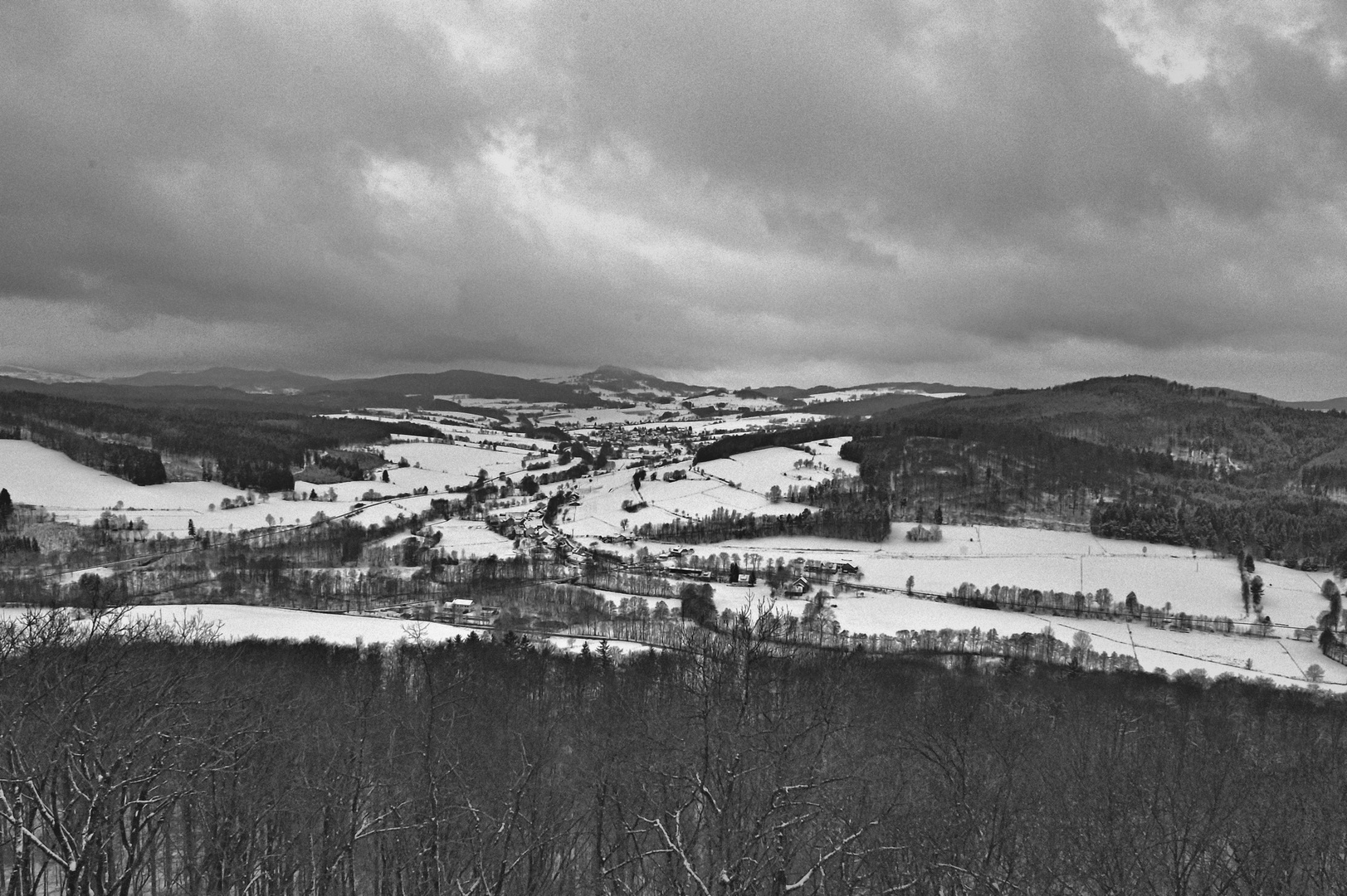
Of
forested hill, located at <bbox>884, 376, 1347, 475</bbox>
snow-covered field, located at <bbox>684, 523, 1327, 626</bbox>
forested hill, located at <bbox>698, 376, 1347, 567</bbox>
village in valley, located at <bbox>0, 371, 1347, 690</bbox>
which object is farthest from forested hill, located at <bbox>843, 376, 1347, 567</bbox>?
snow-covered field, located at <bbox>684, 523, 1327, 626</bbox>

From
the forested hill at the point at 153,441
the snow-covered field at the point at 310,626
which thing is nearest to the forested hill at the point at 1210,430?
the snow-covered field at the point at 310,626

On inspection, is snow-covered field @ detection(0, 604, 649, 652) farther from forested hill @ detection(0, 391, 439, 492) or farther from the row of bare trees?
forested hill @ detection(0, 391, 439, 492)

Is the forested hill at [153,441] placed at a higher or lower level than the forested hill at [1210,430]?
lower

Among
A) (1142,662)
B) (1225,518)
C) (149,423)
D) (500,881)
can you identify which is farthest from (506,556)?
(149,423)

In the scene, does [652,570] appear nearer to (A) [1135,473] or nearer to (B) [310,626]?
(B) [310,626]

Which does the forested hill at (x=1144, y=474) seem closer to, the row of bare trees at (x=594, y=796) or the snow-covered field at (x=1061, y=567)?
the snow-covered field at (x=1061, y=567)

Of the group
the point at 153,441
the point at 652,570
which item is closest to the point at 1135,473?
the point at 652,570

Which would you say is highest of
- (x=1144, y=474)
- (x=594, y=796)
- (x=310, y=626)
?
(x=1144, y=474)

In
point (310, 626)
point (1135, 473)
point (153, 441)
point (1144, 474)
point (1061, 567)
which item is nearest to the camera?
point (310, 626)
